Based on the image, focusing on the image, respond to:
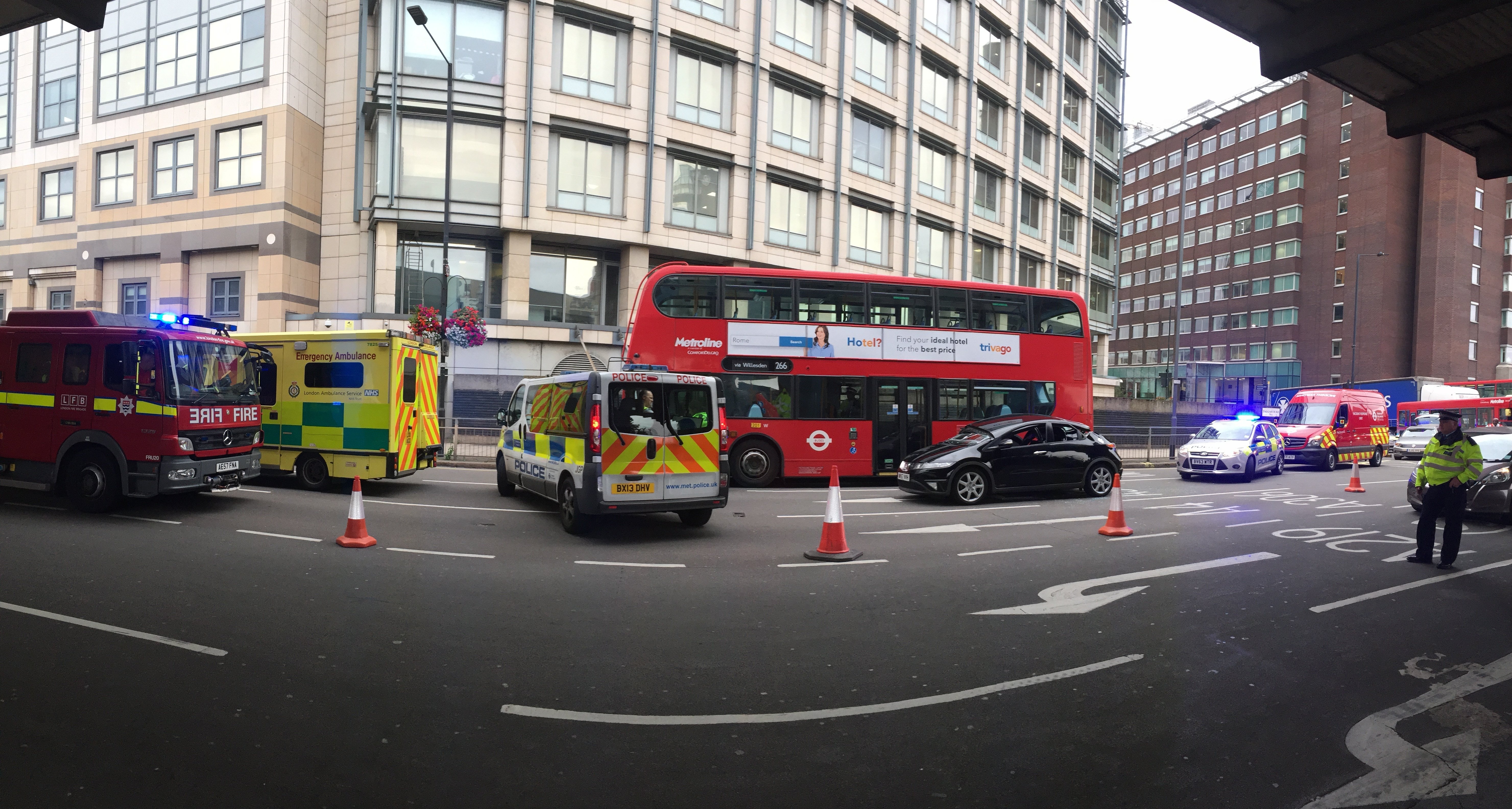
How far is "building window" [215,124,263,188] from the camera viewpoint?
26.7 m

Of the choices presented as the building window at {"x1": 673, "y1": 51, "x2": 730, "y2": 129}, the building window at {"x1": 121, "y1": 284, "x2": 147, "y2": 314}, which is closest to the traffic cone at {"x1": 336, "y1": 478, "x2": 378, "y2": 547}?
the building window at {"x1": 673, "y1": 51, "x2": 730, "y2": 129}

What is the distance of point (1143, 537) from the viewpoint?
34.7 feet

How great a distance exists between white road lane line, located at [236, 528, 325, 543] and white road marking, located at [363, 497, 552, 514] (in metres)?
2.44

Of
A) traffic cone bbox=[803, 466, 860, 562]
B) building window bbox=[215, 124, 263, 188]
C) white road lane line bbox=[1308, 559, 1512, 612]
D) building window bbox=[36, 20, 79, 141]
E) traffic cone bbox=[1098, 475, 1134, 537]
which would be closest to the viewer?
white road lane line bbox=[1308, 559, 1512, 612]

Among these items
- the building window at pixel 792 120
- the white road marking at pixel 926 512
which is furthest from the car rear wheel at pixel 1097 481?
the building window at pixel 792 120

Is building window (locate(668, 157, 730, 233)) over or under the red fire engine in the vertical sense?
over

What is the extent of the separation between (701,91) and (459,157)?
28.8 feet

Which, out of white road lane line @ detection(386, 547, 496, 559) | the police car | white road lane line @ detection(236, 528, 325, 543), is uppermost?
the police car

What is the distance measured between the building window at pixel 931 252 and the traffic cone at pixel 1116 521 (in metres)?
25.4

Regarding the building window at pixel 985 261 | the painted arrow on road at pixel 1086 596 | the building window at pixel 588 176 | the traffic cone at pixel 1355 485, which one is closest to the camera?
the painted arrow on road at pixel 1086 596

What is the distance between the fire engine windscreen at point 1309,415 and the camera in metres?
25.4

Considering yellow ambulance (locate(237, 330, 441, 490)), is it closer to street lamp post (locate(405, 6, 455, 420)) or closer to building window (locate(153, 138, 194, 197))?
street lamp post (locate(405, 6, 455, 420))

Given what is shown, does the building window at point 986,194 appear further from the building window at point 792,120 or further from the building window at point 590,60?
the building window at point 590,60

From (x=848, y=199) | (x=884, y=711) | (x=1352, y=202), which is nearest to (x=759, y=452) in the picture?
(x=884, y=711)
